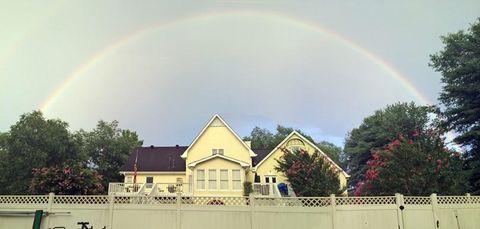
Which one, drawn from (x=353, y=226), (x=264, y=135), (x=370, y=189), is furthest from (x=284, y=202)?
(x=264, y=135)

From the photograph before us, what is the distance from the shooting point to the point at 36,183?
1744 cm

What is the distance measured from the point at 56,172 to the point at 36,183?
1.16 m

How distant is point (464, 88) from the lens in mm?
21688

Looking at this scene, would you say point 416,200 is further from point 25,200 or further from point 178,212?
point 25,200

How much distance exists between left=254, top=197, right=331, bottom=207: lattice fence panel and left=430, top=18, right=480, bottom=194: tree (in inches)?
523

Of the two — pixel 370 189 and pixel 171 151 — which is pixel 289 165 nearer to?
pixel 370 189

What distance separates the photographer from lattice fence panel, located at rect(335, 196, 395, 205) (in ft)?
33.1

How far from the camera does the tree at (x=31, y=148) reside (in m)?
29.8

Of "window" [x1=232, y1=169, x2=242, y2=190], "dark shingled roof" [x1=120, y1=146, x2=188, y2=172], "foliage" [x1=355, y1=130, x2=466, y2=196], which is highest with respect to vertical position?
"dark shingled roof" [x1=120, y1=146, x2=188, y2=172]

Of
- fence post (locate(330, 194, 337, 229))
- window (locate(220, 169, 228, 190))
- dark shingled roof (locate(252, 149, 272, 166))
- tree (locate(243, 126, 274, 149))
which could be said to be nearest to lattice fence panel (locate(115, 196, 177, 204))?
fence post (locate(330, 194, 337, 229))

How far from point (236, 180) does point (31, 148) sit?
720 inches

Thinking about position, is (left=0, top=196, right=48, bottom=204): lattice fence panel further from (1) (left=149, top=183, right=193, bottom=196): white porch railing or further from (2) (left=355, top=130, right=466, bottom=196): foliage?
(1) (left=149, top=183, right=193, bottom=196): white porch railing

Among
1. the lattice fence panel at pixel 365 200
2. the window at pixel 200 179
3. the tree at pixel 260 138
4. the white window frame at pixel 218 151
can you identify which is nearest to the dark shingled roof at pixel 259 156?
the white window frame at pixel 218 151

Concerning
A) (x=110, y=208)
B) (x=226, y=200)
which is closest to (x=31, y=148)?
(x=110, y=208)
